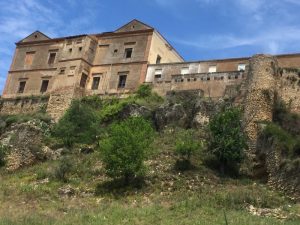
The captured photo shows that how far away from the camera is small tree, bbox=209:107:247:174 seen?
29609 mm

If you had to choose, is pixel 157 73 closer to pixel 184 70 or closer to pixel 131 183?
pixel 184 70

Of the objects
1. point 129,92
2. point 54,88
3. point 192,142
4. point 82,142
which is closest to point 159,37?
point 129,92

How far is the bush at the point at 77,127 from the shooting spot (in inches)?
1448

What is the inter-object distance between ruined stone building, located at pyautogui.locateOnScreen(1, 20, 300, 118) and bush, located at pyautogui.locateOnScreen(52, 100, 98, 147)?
18.5 feet

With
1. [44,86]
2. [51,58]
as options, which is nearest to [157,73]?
[44,86]

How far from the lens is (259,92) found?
1310 inches

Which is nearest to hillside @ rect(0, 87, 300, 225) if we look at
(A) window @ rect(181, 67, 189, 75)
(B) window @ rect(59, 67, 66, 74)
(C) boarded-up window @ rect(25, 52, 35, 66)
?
(A) window @ rect(181, 67, 189, 75)

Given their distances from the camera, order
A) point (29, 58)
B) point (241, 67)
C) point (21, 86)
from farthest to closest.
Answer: point (29, 58)
point (21, 86)
point (241, 67)

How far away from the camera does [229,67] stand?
4069cm

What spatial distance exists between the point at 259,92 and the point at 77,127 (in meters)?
12.3

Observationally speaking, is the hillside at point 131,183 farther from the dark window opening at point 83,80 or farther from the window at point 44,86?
the window at point 44,86

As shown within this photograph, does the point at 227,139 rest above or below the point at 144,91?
below

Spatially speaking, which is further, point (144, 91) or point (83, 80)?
point (83, 80)

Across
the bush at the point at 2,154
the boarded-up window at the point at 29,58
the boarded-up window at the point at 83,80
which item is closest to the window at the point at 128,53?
the boarded-up window at the point at 83,80
